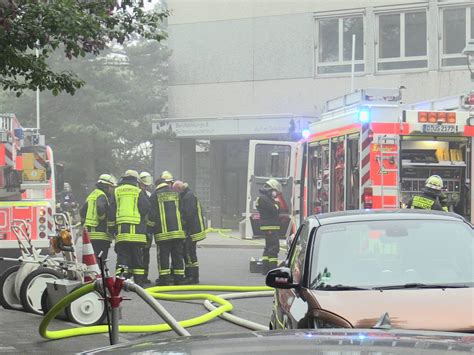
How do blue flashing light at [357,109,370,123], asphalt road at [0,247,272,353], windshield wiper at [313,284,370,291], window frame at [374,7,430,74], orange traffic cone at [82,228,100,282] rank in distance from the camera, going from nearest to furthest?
windshield wiper at [313,284,370,291] < asphalt road at [0,247,272,353] < orange traffic cone at [82,228,100,282] < blue flashing light at [357,109,370,123] < window frame at [374,7,430,74]

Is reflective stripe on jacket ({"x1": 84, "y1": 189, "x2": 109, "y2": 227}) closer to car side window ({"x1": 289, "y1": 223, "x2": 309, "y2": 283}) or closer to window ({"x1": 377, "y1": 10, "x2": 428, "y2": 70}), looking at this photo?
car side window ({"x1": 289, "y1": 223, "x2": 309, "y2": 283})

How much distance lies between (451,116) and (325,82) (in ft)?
48.3

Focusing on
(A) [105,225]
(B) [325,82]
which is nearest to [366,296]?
(A) [105,225]

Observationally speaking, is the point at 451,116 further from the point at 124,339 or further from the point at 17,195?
the point at 17,195

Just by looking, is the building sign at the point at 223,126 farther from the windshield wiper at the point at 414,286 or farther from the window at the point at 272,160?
the windshield wiper at the point at 414,286

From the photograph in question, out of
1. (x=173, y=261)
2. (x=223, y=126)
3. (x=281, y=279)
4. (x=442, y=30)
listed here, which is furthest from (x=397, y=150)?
(x=223, y=126)

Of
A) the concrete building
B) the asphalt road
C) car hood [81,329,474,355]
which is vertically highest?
the concrete building

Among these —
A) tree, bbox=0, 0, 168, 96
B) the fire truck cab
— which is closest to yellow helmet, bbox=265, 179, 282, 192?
the fire truck cab

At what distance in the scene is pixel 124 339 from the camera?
7969 millimetres

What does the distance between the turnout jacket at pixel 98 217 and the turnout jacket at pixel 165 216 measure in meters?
0.64

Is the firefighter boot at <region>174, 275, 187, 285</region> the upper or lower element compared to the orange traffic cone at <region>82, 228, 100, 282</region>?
lower

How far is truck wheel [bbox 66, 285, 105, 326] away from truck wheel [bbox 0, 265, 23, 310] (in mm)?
1438

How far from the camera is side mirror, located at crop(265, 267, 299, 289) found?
18.5 feet

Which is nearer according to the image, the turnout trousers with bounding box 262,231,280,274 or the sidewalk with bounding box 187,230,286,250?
the turnout trousers with bounding box 262,231,280,274
